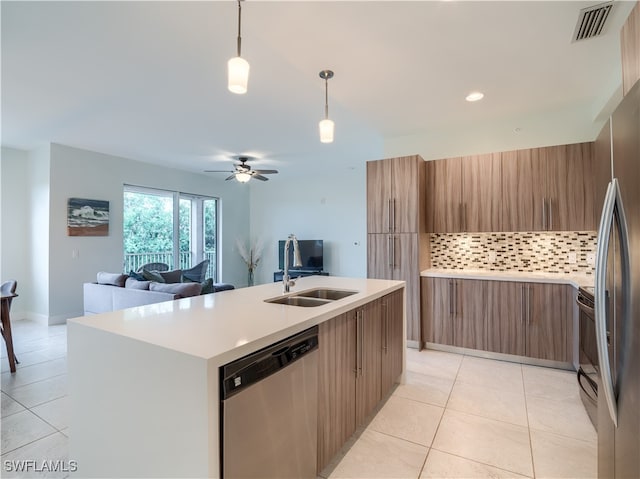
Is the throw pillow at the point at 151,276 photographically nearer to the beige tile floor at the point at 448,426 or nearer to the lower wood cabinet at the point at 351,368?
the beige tile floor at the point at 448,426

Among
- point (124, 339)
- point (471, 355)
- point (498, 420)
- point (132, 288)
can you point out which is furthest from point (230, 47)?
point (471, 355)

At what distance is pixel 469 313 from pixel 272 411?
2896 millimetres

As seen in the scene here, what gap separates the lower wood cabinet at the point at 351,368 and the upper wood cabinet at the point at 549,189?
2012mm

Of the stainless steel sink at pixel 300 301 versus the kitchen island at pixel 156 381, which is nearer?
the kitchen island at pixel 156 381

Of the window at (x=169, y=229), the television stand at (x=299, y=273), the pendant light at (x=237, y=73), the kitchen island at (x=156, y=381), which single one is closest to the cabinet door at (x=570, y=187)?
the kitchen island at (x=156, y=381)

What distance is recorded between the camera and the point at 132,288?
390 cm

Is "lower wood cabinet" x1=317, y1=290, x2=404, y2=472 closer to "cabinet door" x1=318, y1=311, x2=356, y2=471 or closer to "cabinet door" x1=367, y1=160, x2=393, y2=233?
"cabinet door" x1=318, y1=311, x2=356, y2=471

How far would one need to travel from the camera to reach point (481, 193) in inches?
144

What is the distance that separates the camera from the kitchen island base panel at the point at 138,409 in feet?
3.42

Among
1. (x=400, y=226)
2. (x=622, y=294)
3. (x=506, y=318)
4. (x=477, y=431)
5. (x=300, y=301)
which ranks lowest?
(x=477, y=431)

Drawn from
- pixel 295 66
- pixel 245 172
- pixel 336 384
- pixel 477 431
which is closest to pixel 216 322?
pixel 336 384

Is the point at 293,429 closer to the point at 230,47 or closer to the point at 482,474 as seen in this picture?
the point at 482,474

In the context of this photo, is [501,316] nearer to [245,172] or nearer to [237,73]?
[237,73]

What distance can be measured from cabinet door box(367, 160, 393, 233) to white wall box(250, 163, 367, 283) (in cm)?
254
